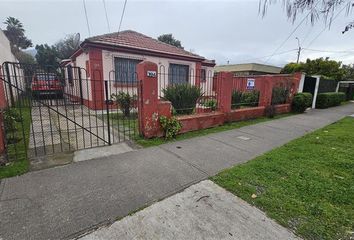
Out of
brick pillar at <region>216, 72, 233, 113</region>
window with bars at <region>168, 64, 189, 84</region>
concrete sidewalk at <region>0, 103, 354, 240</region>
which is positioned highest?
window with bars at <region>168, 64, 189, 84</region>

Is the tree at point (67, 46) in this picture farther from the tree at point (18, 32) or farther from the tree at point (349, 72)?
the tree at point (349, 72)

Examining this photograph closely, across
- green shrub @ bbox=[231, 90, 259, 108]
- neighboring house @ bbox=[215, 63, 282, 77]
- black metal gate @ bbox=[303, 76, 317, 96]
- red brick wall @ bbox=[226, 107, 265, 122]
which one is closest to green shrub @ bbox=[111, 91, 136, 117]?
red brick wall @ bbox=[226, 107, 265, 122]

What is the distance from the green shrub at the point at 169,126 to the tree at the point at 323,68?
68.6ft

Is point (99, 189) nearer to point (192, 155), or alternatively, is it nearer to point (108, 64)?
point (192, 155)

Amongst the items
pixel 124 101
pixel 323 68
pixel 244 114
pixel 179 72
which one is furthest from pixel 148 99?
pixel 323 68

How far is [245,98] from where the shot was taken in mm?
9625

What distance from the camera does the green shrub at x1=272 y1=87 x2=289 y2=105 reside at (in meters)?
10.2

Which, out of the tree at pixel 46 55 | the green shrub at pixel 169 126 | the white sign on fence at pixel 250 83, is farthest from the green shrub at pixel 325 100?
the tree at pixel 46 55

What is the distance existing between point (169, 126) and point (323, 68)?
22.7 meters

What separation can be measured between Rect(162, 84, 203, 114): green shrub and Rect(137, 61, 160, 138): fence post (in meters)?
1.72

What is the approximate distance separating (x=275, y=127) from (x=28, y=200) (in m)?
7.75

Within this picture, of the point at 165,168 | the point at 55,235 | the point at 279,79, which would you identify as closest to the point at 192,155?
the point at 165,168

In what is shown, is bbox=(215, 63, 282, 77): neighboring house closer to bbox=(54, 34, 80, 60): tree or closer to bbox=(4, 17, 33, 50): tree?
bbox=(54, 34, 80, 60): tree

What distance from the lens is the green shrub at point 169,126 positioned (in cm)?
568
